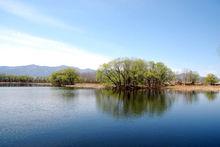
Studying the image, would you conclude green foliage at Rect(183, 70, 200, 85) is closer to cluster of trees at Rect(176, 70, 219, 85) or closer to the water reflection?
cluster of trees at Rect(176, 70, 219, 85)

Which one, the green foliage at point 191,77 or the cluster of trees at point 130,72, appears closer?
the cluster of trees at point 130,72

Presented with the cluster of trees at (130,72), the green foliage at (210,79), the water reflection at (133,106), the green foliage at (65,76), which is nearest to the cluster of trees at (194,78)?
the green foliage at (210,79)

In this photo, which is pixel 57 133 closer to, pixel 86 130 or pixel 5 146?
pixel 86 130

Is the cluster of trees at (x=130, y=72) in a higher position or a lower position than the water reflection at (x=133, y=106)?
higher

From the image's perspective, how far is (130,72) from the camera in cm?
10662

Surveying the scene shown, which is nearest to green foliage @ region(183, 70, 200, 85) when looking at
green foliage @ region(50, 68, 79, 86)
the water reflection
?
green foliage @ region(50, 68, 79, 86)

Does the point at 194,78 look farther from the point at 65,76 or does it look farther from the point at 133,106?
the point at 133,106

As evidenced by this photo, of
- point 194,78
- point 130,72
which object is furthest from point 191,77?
point 130,72

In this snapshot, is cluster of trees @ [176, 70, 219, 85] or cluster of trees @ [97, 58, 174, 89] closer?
cluster of trees @ [97, 58, 174, 89]

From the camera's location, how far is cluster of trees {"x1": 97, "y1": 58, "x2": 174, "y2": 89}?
107m

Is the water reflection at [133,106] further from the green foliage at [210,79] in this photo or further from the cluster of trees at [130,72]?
the green foliage at [210,79]

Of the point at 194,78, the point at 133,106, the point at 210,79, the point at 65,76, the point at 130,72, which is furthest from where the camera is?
the point at 194,78

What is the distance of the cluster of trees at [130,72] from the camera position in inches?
4203

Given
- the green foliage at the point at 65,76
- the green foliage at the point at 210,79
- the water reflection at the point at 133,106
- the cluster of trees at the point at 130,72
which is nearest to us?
the water reflection at the point at 133,106
